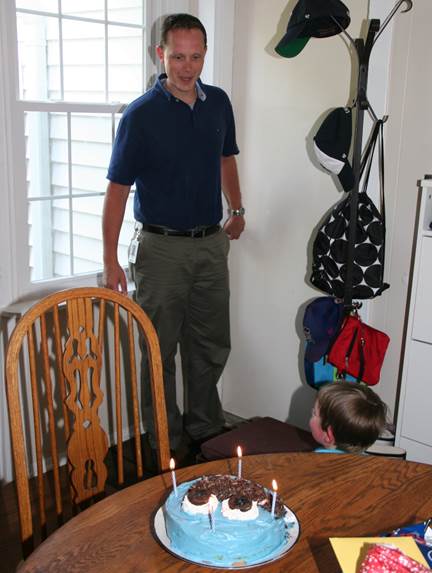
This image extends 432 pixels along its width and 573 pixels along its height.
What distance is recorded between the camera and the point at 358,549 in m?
0.98

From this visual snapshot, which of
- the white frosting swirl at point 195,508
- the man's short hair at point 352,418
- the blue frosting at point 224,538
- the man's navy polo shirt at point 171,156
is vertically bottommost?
the man's short hair at point 352,418

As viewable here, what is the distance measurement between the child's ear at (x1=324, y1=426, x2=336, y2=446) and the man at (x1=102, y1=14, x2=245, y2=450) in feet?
3.51

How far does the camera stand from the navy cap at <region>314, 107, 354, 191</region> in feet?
7.70

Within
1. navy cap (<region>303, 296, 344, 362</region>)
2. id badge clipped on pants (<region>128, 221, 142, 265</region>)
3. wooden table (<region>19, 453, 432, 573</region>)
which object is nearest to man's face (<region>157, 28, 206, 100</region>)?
id badge clipped on pants (<region>128, 221, 142, 265</region>)

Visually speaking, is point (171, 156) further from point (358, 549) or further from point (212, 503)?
point (358, 549)

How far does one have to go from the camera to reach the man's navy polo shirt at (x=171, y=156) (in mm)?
2473

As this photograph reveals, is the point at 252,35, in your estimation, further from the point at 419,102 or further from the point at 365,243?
the point at 365,243

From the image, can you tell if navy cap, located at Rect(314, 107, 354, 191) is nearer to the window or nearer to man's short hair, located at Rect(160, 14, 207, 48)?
man's short hair, located at Rect(160, 14, 207, 48)

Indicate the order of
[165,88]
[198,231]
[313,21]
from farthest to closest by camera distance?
[198,231] → [165,88] → [313,21]

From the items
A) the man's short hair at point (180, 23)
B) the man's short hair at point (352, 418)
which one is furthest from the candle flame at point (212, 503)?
the man's short hair at point (180, 23)

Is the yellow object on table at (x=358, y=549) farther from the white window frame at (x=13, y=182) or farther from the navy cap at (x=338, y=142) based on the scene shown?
the white window frame at (x=13, y=182)

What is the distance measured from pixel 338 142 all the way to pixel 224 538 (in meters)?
1.65

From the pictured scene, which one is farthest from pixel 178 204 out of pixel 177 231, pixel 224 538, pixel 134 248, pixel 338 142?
pixel 224 538

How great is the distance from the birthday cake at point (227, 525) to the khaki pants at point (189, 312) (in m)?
1.53
